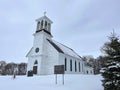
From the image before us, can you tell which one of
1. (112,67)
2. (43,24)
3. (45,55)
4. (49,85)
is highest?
(43,24)

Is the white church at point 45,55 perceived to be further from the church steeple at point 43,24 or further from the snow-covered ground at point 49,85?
the snow-covered ground at point 49,85

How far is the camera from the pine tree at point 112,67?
1085 centimetres

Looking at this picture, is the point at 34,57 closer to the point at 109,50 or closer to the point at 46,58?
the point at 46,58

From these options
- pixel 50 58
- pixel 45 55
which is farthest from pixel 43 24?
pixel 50 58

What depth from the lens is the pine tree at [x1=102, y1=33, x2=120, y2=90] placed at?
427 inches

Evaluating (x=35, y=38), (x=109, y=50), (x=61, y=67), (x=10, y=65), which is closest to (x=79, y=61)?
(x=35, y=38)

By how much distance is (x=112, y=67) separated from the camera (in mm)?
11141

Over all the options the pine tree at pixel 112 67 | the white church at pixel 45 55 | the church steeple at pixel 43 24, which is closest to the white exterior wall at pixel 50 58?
the white church at pixel 45 55

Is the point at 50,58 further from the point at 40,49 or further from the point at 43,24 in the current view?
the point at 43,24

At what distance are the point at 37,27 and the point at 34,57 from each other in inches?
289

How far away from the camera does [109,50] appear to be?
38.3ft

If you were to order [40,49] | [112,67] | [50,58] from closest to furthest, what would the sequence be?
1. [112,67]
2. [50,58]
3. [40,49]

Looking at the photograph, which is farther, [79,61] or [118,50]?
[79,61]

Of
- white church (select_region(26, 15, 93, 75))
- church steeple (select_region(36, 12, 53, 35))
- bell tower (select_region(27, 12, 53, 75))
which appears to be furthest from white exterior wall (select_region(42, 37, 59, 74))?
church steeple (select_region(36, 12, 53, 35))
